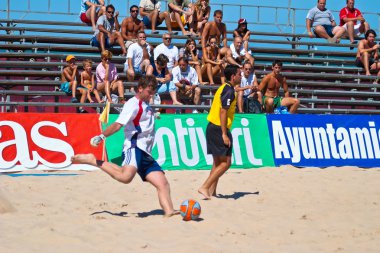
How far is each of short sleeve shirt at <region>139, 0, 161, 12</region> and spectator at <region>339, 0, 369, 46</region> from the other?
15.3 ft

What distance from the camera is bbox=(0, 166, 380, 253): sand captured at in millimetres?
8180

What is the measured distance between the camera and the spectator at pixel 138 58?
16594mm

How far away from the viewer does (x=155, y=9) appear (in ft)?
61.4

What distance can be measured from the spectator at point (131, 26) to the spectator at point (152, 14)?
733mm

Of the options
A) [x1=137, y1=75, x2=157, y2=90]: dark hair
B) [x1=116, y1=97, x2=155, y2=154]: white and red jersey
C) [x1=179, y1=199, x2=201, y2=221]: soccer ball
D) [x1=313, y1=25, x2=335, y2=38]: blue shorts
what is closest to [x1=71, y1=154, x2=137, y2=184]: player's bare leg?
[x1=116, y1=97, x2=155, y2=154]: white and red jersey

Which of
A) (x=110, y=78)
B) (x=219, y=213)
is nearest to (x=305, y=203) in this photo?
(x=219, y=213)

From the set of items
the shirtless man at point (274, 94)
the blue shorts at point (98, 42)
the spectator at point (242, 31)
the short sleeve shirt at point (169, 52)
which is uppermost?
the spectator at point (242, 31)

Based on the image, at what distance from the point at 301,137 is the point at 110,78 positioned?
3870 mm

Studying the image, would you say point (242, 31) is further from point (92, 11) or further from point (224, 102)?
point (224, 102)

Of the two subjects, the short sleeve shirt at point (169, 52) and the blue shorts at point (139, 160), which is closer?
the blue shorts at point (139, 160)

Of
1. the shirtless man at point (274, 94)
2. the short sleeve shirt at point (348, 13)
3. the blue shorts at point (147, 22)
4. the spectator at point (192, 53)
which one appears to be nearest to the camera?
the shirtless man at point (274, 94)

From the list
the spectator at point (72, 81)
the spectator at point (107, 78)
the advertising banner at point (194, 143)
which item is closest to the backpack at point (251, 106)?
the advertising banner at point (194, 143)

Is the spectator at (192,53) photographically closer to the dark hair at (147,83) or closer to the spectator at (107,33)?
the spectator at (107,33)

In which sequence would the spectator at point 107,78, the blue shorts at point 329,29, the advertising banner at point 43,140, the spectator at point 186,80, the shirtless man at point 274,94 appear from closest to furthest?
the advertising banner at point 43,140 → the spectator at point 107,78 → the spectator at point 186,80 → the shirtless man at point 274,94 → the blue shorts at point 329,29
